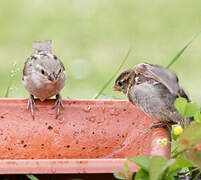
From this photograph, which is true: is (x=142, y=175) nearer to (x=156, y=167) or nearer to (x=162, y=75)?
(x=156, y=167)

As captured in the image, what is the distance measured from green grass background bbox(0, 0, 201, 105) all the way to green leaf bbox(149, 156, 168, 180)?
4.15m

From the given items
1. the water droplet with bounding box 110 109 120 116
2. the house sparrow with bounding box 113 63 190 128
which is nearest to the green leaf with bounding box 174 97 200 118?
the house sparrow with bounding box 113 63 190 128

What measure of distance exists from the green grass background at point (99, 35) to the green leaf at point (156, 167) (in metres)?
4.15

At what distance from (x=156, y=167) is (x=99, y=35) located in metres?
5.96

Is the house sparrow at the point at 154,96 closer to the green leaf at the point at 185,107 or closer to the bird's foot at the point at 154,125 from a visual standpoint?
the bird's foot at the point at 154,125

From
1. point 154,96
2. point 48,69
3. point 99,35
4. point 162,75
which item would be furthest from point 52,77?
point 99,35

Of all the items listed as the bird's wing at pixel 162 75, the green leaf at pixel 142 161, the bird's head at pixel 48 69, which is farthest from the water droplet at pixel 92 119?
the green leaf at pixel 142 161

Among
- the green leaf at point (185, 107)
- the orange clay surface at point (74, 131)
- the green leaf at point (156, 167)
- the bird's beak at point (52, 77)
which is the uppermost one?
the green leaf at point (185, 107)

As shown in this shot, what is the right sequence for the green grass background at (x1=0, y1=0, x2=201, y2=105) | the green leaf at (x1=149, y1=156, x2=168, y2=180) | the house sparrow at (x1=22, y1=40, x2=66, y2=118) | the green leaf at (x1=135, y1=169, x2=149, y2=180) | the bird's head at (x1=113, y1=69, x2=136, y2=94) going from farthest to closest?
the green grass background at (x1=0, y1=0, x2=201, y2=105)
the house sparrow at (x1=22, y1=40, x2=66, y2=118)
the bird's head at (x1=113, y1=69, x2=136, y2=94)
the green leaf at (x1=135, y1=169, x2=149, y2=180)
the green leaf at (x1=149, y1=156, x2=168, y2=180)

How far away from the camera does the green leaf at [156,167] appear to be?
2371 mm

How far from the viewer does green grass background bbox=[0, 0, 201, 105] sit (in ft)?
23.3

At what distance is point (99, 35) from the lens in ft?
27.1

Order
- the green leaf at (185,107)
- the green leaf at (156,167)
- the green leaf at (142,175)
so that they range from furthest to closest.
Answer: the green leaf at (185,107), the green leaf at (142,175), the green leaf at (156,167)

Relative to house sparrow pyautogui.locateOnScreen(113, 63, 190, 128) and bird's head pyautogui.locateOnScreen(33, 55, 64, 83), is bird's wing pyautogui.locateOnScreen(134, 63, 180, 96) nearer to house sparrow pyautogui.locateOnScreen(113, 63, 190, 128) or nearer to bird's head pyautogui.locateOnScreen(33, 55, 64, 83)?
house sparrow pyautogui.locateOnScreen(113, 63, 190, 128)
